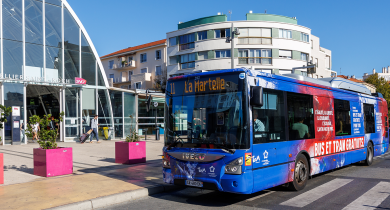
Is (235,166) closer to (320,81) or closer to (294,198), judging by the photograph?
(294,198)

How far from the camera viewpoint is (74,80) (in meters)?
21.3

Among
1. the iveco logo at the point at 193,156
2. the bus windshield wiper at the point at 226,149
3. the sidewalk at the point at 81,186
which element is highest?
the bus windshield wiper at the point at 226,149

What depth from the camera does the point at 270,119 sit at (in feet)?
22.7

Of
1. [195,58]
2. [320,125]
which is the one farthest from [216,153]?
[195,58]

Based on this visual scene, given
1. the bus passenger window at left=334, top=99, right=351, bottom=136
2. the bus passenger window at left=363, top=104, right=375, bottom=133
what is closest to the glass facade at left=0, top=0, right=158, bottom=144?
the bus passenger window at left=363, top=104, right=375, bottom=133

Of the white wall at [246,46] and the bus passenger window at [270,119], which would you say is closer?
the bus passenger window at [270,119]

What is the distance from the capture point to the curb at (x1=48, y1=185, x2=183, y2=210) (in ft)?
20.1

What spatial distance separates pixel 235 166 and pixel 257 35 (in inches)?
1481

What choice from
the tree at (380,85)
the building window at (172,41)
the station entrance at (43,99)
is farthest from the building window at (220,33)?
the tree at (380,85)

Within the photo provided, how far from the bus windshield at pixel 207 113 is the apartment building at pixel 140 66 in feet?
146

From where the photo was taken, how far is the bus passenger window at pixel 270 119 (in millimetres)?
6508

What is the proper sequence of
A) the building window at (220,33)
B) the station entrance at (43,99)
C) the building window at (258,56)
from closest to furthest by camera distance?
1. the station entrance at (43,99)
2. the building window at (258,56)
3. the building window at (220,33)

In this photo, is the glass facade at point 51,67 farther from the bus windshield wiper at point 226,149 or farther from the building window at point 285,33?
the building window at point 285,33

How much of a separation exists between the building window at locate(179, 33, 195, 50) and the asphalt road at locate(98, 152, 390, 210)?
37.9 m
